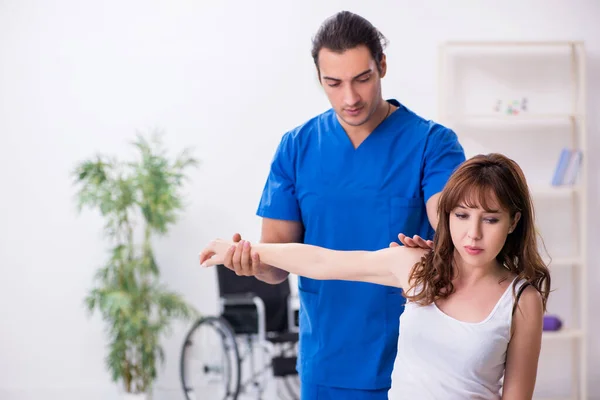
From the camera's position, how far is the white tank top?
4.75 ft

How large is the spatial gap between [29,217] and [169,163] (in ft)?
3.10

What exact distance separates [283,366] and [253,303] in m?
0.46

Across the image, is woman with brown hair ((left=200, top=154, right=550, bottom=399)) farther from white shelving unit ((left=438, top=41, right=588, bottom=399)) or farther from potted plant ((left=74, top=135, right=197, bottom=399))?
white shelving unit ((left=438, top=41, right=588, bottom=399))

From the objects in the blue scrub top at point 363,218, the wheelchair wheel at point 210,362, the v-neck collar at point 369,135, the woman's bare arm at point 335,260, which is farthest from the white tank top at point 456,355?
the wheelchair wheel at point 210,362

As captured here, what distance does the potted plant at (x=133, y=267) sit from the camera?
436cm

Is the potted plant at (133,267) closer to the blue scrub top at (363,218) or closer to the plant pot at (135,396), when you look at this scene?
the plant pot at (135,396)

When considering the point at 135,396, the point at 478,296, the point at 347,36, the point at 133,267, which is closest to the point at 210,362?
the point at 135,396

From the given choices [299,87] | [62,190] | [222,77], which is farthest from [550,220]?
[62,190]

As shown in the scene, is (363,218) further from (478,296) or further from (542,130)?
(542,130)

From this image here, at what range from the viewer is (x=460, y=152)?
75.4 inches

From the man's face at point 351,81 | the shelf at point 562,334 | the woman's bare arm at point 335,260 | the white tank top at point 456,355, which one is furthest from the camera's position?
the shelf at point 562,334

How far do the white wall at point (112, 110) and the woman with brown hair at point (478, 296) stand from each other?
3506 millimetres

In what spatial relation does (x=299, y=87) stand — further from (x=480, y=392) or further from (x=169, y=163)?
(x=480, y=392)

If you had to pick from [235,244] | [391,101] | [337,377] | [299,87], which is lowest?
[337,377]
